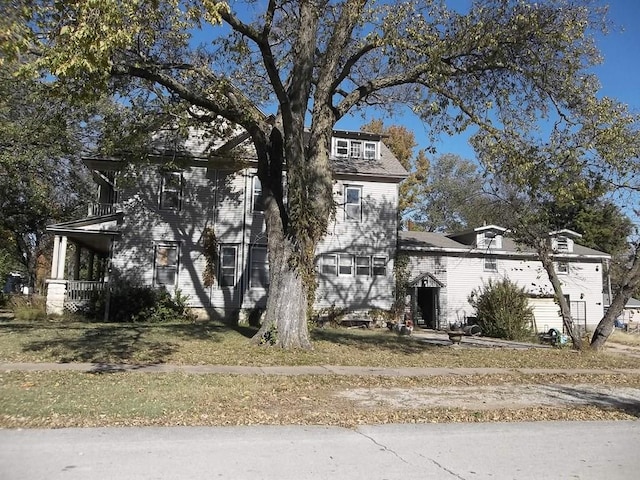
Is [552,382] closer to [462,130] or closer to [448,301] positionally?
[462,130]

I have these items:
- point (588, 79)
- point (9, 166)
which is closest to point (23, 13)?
point (588, 79)

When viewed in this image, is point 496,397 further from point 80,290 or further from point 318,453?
point 80,290

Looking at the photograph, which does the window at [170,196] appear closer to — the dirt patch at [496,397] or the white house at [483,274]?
the white house at [483,274]

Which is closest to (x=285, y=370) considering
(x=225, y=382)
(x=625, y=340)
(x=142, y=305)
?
(x=225, y=382)

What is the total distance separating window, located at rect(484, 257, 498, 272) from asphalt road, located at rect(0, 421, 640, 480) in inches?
939

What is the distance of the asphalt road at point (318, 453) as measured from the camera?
17.5 feet

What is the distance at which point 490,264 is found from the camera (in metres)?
30.8

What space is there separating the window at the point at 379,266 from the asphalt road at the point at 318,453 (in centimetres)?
2004

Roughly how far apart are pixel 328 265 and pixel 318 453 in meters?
20.9

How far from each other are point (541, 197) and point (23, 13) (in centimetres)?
1360

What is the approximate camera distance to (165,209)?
2544cm

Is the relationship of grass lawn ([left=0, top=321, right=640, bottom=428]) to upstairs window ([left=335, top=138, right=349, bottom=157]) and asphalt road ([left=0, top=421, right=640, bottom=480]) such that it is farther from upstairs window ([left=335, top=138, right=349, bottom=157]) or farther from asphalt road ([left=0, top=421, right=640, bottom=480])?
upstairs window ([left=335, top=138, right=349, bottom=157])

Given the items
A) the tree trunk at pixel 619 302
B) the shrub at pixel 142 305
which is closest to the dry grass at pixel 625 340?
the tree trunk at pixel 619 302

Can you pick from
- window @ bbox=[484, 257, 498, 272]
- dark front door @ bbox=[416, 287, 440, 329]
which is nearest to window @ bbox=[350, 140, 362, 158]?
dark front door @ bbox=[416, 287, 440, 329]
